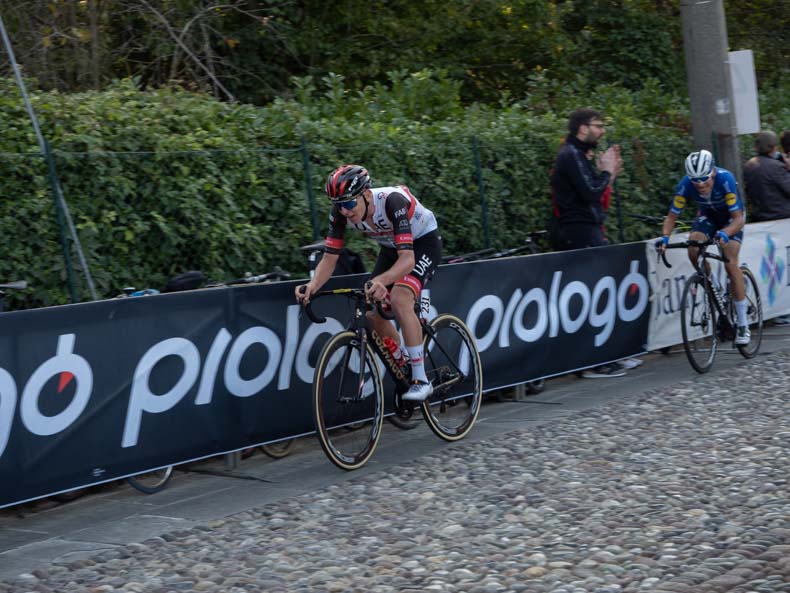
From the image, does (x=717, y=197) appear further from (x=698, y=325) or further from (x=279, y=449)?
(x=279, y=449)

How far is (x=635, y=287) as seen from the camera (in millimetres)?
11070

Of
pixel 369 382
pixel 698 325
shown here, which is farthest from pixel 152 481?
pixel 698 325

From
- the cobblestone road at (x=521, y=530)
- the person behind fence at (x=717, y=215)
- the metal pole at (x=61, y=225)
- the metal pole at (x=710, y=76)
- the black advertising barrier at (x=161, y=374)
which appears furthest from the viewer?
the metal pole at (x=710, y=76)

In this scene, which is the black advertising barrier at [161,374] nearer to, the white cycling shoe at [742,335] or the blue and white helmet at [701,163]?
the blue and white helmet at [701,163]

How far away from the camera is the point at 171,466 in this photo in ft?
→ 23.1

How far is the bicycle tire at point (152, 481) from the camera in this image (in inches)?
279

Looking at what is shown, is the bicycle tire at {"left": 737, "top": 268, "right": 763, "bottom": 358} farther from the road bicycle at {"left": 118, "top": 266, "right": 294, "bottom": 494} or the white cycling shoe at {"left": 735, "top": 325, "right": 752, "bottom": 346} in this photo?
the road bicycle at {"left": 118, "top": 266, "right": 294, "bottom": 494}

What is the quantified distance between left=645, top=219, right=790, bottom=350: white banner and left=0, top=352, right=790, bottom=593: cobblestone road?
10.8 ft

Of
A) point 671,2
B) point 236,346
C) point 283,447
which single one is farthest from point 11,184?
point 671,2

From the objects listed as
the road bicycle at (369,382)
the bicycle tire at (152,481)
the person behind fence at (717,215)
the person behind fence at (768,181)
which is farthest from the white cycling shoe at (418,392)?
the person behind fence at (768,181)

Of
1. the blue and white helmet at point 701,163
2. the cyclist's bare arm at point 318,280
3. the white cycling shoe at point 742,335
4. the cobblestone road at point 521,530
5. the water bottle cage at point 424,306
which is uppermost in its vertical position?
the blue and white helmet at point 701,163

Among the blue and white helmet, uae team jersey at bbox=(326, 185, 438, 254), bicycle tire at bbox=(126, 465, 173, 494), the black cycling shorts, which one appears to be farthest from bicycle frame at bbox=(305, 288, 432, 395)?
the blue and white helmet

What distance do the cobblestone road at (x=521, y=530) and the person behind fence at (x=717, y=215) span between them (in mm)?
3130

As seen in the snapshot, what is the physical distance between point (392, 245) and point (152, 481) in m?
2.25
